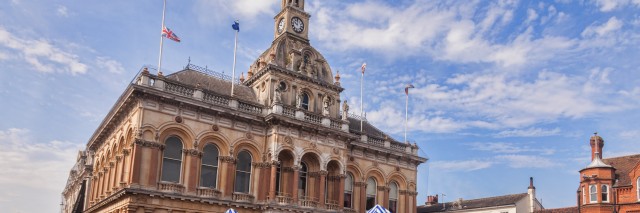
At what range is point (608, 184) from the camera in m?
45.0

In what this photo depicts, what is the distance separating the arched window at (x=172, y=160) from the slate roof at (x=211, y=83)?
16.0 ft

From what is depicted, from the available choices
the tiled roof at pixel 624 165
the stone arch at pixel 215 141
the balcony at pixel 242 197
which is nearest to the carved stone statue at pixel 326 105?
the stone arch at pixel 215 141

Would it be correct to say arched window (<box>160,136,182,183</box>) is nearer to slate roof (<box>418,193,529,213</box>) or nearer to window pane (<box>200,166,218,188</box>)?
window pane (<box>200,166,218,188</box>)

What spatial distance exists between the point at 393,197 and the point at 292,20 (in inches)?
622

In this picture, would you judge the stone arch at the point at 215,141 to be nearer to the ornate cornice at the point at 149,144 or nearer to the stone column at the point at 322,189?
the ornate cornice at the point at 149,144

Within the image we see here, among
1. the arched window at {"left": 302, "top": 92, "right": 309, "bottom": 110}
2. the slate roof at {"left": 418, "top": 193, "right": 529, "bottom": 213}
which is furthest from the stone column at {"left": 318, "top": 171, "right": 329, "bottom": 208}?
the slate roof at {"left": 418, "top": 193, "right": 529, "bottom": 213}

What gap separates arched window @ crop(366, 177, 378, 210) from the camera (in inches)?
1774

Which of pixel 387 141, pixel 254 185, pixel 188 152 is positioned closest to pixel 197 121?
pixel 188 152

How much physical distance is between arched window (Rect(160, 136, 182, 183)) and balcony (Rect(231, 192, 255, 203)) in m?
3.66

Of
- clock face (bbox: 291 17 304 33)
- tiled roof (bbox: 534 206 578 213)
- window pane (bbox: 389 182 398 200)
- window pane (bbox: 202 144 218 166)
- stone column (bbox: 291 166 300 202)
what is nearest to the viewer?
window pane (bbox: 202 144 218 166)

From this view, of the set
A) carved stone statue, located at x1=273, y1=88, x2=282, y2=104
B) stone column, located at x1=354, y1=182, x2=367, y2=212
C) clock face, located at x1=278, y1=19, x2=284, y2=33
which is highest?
clock face, located at x1=278, y1=19, x2=284, y2=33

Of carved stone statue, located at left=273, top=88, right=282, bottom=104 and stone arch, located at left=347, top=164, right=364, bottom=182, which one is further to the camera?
stone arch, located at left=347, top=164, right=364, bottom=182

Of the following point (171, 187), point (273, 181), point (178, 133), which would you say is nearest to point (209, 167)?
point (178, 133)

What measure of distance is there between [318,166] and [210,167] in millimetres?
7661
